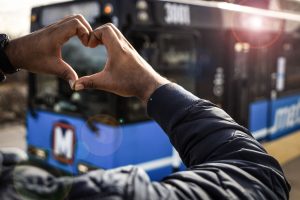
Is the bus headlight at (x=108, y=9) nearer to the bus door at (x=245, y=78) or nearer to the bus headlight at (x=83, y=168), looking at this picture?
the bus headlight at (x=83, y=168)

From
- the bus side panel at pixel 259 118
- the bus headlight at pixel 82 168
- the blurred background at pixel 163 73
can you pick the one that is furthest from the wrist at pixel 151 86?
the bus side panel at pixel 259 118

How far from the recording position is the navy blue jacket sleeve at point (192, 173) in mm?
728

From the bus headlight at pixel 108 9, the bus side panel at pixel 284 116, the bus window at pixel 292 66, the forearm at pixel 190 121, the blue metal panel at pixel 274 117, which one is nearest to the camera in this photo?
the forearm at pixel 190 121

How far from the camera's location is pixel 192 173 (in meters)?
0.86

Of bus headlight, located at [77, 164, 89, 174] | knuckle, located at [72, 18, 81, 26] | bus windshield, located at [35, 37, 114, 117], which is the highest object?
knuckle, located at [72, 18, 81, 26]

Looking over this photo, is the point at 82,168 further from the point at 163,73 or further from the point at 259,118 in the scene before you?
the point at 259,118

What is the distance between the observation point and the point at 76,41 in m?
4.66

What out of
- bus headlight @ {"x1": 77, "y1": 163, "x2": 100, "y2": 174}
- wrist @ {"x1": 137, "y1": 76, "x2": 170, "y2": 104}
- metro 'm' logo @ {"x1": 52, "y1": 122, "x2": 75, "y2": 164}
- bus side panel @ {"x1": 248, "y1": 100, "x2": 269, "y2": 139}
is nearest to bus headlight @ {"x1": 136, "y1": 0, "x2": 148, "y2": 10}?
metro 'm' logo @ {"x1": 52, "y1": 122, "x2": 75, "y2": 164}

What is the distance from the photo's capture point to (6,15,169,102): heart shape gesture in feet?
3.52

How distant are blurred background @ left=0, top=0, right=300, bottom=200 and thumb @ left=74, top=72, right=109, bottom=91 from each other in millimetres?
3083

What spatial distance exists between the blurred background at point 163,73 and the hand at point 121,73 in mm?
3093

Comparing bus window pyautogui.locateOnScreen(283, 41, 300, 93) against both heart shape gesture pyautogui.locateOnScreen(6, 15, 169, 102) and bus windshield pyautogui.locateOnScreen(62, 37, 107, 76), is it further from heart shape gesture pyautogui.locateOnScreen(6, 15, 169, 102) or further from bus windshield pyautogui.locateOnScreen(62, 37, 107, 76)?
heart shape gesture pyautogui.locateOnScreen(6, 15, 169, 102)

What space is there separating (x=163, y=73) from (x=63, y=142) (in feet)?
4.66

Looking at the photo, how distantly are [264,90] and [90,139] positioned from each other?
11.7 ft
